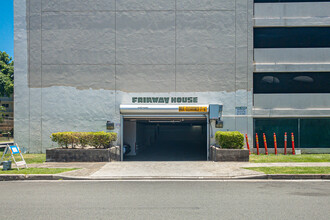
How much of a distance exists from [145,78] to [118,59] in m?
1.95

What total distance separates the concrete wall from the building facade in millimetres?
59

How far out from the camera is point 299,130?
63.4ft

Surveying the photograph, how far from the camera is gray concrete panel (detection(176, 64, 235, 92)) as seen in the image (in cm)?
1895

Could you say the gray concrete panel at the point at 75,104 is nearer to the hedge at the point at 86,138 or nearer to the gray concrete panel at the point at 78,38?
the gray concrete panel at the point at 78,38

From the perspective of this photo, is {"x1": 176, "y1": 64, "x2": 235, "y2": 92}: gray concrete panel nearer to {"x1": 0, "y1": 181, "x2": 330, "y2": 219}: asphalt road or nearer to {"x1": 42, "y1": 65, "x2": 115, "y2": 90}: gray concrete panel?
{"x1": 42, "y1": 65, "x2": 115, "y2": 90}: gray concrete panel

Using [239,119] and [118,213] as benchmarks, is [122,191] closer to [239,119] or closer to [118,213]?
[118,213]

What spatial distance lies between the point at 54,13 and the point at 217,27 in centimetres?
971

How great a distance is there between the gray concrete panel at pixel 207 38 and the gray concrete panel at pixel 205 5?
34 cm

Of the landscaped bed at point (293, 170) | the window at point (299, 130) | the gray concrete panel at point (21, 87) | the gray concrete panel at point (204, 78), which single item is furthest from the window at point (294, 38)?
the gray concrete panel at point (21, 87)

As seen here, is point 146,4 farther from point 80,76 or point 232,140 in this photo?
point 232,140

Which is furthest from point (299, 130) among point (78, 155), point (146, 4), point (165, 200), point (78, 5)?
point (78, 5)

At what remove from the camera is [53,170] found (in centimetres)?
1335

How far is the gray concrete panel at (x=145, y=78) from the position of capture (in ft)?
62.2

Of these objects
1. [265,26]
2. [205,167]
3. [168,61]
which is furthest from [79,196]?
[265,26]
